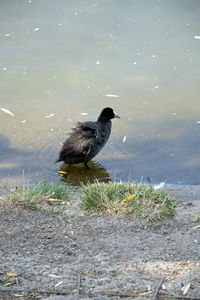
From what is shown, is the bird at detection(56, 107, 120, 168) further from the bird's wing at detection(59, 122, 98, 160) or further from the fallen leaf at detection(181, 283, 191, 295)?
the fallen leaf at detection(181, 283, 191, 295)

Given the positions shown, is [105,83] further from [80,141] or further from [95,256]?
[95,256]

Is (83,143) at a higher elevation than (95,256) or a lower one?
lower

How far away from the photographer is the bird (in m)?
8.00

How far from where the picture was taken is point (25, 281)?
4172 millimetres

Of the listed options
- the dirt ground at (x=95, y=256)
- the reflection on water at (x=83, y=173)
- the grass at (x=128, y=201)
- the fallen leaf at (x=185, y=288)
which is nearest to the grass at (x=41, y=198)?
the dirt ground at (x=95, y=256)

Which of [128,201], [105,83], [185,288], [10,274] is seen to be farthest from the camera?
[105,83]

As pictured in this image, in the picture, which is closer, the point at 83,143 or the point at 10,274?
the point at 10,274

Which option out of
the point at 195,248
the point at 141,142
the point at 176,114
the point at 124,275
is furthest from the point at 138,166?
the point at 124,275

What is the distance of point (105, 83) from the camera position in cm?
1034

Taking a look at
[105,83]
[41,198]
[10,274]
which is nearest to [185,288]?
[10,274]

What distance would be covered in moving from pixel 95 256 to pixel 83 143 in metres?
3.63

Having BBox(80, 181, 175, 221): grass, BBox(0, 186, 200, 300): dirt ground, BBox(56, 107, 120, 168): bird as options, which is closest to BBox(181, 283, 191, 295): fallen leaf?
BBox(0, 186, 200, 300): dirt ground

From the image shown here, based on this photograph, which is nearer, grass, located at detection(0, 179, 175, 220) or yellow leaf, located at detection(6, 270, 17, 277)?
yellow leaf, located at detection(6, 270, 17, 277)

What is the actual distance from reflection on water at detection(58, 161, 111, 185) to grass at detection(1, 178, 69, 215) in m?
1.66
